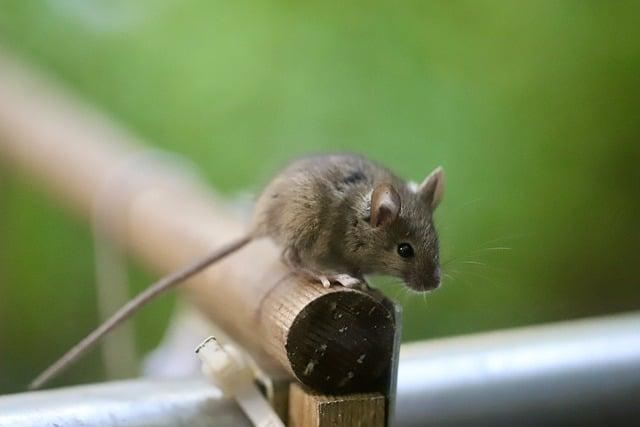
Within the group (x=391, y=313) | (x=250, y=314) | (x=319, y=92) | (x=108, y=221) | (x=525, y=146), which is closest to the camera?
(x=391, y=313)

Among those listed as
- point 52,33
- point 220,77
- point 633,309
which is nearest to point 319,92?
point 220,77

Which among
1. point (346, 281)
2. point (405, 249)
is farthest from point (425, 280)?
point (346, 281)

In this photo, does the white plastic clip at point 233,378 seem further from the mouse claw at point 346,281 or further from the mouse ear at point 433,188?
the mouse ear at point 433,188

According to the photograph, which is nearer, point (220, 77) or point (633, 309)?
point (633, 309)

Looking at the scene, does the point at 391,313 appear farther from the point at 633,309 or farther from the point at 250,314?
the point at 633,309

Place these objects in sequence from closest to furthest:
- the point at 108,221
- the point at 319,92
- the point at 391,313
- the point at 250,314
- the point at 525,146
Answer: the point at 391,313 → the point at 250,314 → the point at 108,221 → the point at 525,146 → the point at 319,92

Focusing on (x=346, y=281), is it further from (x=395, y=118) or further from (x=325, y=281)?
(x=395, y=118)

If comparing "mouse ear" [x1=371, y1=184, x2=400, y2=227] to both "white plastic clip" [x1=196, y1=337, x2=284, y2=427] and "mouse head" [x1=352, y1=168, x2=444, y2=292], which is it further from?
"white plastic clip" [x1=196, y1=337, x2=284, y2=427]

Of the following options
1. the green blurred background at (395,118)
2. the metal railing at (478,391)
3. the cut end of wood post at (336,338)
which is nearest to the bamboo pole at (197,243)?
the cut end of wood post at (336,338)
